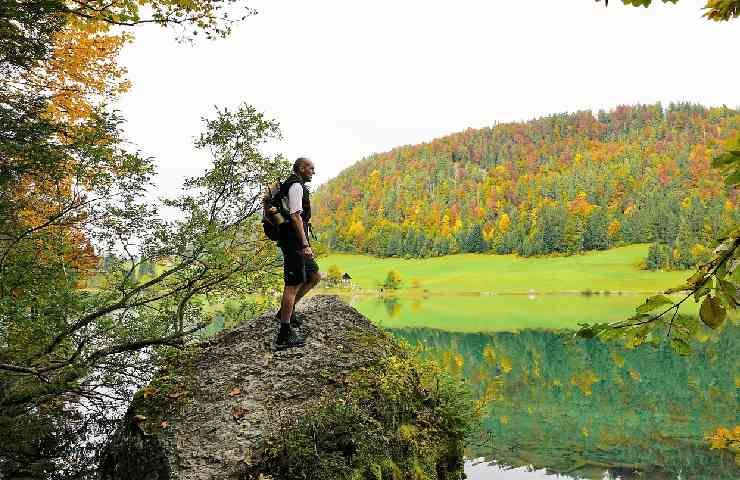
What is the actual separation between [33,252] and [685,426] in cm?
2194

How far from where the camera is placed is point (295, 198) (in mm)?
7707

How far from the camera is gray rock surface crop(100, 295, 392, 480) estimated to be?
605cm

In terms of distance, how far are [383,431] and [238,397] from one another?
1.81 meters

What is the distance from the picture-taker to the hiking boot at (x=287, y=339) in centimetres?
782

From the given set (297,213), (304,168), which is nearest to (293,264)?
(297,213)

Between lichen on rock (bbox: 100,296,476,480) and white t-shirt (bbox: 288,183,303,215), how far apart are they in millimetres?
1857

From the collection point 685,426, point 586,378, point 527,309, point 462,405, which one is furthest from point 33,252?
point 527,309

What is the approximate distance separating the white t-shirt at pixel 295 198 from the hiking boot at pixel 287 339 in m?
1.62

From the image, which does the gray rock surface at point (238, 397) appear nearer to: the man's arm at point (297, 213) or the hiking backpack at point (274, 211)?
the man's arm at point (297, 213)

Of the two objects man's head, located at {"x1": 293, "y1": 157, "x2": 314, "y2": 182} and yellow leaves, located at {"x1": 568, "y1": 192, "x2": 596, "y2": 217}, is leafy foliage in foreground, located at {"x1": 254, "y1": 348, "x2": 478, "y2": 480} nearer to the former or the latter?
man's head, located at {"x1": 293, "y1": 157, "x2": 314, "y2": 182}

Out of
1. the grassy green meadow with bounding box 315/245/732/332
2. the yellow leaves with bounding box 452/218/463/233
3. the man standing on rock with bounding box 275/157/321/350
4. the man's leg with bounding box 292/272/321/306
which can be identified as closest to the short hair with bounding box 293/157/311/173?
the man standing on rock with bounding box 275/157/321/350

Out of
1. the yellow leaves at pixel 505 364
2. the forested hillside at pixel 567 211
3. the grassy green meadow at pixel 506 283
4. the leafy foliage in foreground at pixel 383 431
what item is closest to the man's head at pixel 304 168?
the leafy foliage in foreground at pixel 383 431

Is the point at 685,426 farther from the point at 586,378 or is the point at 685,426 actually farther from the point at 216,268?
the point at 216,268

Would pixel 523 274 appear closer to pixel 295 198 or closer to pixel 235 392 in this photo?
pixel 295 198
